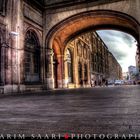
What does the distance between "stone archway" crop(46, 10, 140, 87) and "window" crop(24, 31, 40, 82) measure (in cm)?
164

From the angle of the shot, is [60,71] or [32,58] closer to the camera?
[32,58]

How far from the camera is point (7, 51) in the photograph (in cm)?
1488

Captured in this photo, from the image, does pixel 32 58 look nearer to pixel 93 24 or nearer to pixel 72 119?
pixel 93 24

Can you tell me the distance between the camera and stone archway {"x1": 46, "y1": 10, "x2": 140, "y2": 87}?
18875 mm

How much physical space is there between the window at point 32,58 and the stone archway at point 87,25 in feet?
5.38

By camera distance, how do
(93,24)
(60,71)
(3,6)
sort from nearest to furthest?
(3,6)
(93,24)
(60,71)

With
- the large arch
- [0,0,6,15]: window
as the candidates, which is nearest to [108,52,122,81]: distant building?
the large arch

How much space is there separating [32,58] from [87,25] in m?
7.78

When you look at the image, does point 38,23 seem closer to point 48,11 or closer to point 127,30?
point 48,11

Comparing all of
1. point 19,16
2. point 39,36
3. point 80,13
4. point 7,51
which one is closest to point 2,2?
point 19,16

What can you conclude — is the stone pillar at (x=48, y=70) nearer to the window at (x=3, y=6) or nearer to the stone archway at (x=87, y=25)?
the stone archway at (x=87, y=25)

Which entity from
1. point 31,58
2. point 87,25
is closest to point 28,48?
point 31,58

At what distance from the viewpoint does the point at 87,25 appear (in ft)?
74.5

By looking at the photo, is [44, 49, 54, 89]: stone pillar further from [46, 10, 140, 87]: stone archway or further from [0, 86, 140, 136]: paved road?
[0, 86, 140, 136]: paved road
